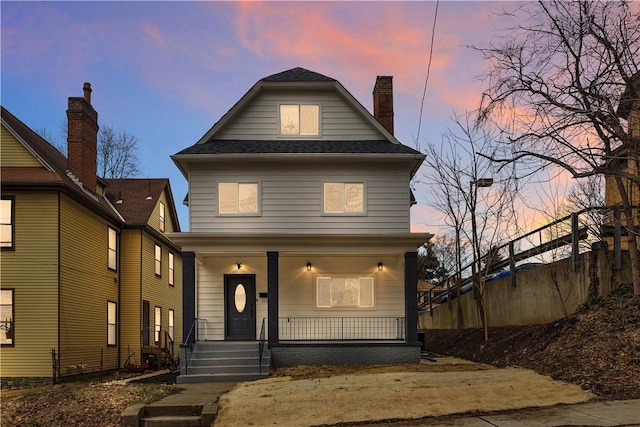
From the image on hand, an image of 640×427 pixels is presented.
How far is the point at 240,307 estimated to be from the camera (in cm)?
1764

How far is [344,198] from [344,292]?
292cm

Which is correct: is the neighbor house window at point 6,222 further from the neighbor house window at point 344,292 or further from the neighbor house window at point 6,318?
the neighbor house window at point 344,292

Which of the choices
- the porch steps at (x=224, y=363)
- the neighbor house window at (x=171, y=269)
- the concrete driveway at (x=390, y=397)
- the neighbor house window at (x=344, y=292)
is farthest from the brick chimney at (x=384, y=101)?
the neighbor house window at (x=171, y=269)

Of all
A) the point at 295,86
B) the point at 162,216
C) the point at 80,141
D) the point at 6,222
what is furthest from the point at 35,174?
the point at 162,216

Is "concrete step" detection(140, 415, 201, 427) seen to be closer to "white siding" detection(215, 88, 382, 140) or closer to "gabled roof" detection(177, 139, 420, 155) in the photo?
"gabled roof" detection(177, 139, 420, 155)

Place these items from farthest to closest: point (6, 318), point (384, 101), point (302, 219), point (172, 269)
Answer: point (172, 269) → point (384, 101) → point (302, 219) → point (6, 318)

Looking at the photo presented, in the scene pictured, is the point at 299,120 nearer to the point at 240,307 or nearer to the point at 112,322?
the point at 240,307

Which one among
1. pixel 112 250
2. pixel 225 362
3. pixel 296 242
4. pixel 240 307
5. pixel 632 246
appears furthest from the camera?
pixel 112 250

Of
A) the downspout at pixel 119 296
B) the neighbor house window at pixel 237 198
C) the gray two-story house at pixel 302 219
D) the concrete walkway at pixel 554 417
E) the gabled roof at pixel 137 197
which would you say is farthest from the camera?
the gabled roof at pixel 137 197

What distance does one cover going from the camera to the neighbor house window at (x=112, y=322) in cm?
2125

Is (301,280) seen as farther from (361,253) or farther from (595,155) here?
(595,155)

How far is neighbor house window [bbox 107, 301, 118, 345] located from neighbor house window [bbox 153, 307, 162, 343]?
260 cm

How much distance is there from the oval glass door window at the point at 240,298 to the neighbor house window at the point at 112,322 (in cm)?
636

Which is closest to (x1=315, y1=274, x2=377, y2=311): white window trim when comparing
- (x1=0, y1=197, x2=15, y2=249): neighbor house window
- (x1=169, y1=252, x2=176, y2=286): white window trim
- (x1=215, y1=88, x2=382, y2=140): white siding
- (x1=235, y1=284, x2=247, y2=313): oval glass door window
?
(x1=235, y1=284, x2=247, y2=313): oval glass door window
